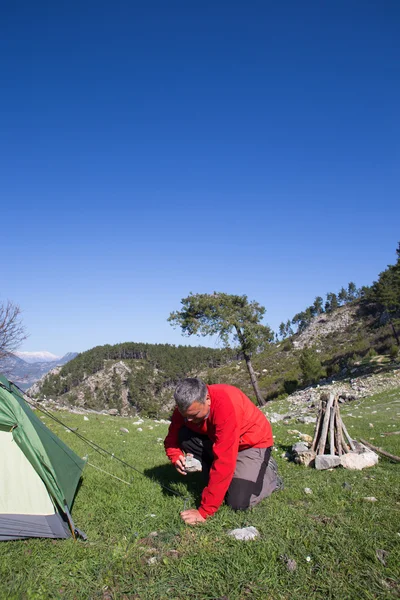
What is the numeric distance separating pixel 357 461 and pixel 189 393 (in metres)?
4.23

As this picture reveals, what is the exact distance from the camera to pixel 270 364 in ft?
226

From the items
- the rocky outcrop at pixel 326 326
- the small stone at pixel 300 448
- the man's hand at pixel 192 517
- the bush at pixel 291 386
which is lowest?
the bush at pixel 291 386

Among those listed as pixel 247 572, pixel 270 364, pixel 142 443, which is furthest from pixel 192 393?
pixel 270 364

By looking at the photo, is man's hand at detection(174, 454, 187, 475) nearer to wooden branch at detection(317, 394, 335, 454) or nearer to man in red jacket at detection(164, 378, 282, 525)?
man in red jacket at detection(164, 378, 282, 525)

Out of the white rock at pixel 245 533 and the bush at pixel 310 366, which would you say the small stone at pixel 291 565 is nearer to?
the white rock at pixel 245 533

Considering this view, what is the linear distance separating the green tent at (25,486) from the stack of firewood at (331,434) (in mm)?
4994

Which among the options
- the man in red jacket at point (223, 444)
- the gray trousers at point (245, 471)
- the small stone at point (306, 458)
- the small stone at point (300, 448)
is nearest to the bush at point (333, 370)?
the small stone at point (300, 448)

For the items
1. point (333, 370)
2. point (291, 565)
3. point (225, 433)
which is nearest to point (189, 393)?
point (225, 433)

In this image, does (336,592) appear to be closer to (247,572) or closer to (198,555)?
(247,572)

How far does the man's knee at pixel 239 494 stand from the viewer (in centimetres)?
463

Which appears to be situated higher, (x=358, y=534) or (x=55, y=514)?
(x=55, y=514)

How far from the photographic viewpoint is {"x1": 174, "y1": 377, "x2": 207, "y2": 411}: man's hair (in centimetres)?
433

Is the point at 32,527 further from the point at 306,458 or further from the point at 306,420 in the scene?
the point at 306,420

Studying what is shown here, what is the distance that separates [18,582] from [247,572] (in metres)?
2.21
